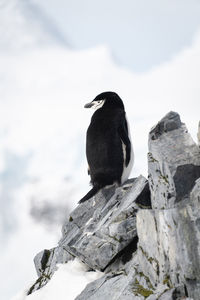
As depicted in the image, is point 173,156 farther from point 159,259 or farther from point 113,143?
point 113,143

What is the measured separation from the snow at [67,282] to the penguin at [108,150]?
5.77 feet

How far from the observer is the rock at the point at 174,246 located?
642 cm

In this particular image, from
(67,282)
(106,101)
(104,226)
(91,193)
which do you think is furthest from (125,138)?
(67,282)

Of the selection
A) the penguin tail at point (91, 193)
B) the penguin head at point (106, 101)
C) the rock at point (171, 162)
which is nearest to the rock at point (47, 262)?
the penguin tail at point (91, 193)

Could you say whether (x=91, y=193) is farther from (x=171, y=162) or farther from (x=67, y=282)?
(x=171, y=162)

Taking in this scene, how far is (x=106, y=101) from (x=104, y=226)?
14.3 ft

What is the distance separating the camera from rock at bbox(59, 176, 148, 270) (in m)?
8.78

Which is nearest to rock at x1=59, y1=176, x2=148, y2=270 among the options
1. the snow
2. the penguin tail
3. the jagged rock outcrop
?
the jagged rock outcrop

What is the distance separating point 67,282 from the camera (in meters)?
9.82

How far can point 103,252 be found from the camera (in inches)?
350

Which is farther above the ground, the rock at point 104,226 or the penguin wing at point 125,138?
the penguin wing at point 125,138

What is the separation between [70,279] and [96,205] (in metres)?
2.00

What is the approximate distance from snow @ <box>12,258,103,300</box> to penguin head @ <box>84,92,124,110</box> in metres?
4.23

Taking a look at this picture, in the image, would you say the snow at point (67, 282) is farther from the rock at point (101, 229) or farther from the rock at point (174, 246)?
the rock at point (174, 246)
